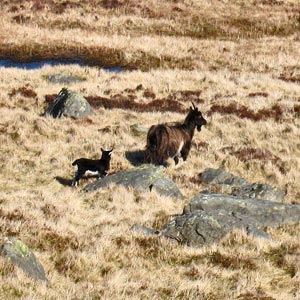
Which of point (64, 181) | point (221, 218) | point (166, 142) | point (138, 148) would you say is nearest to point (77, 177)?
point (64, 181)

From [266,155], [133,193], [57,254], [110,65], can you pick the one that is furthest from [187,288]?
[110,65]

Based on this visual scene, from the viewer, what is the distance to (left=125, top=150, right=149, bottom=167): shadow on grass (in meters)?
18.5

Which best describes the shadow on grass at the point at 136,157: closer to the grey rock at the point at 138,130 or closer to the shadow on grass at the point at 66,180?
the shadow on grass at the point at 66,180

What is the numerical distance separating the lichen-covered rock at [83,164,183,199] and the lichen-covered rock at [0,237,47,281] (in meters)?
6.34

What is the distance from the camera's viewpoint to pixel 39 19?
52.0 meters

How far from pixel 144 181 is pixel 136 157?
13.5 ft

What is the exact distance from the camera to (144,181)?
1499 centimetres

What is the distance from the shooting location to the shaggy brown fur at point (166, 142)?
16234 mm

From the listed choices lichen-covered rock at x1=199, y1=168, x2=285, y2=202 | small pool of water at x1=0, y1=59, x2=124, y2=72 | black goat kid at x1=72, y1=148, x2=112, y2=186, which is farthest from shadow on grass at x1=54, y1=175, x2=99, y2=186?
small pool of water at x1=0, y1=59, x2=124, y2=72

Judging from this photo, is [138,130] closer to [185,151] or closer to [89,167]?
[185,151]

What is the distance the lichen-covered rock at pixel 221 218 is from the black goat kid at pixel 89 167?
13.6 feet

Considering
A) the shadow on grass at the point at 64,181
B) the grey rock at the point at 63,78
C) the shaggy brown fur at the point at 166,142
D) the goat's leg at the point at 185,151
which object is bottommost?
the shadow on grass at the point at 64,181

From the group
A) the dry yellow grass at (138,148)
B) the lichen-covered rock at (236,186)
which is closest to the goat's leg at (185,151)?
the dry yellow grass at (138,148)

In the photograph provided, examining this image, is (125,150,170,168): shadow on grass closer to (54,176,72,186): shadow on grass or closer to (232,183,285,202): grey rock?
(54,176,72,186): shadow on grass
